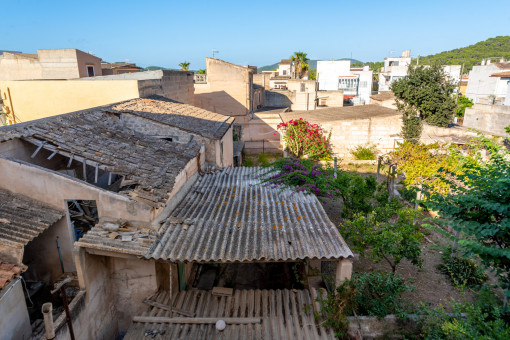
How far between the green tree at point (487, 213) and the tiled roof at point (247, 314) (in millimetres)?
3168

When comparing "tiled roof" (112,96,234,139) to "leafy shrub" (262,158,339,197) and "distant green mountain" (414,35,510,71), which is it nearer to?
"leafy shrub" (262,158,339,197)

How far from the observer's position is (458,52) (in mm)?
98688

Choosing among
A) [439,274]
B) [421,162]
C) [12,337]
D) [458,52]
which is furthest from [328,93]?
[458,52]

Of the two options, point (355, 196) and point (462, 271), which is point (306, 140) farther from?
point (462, 271)

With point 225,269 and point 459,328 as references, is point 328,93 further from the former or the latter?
point 459,328

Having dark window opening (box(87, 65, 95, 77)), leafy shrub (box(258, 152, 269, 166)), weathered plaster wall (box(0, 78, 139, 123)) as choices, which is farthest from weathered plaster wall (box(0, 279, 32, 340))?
dark window opening (box(87, 65, 95, 77))

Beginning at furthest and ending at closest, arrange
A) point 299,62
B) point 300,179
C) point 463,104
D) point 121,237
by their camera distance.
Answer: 1. point 299,62
2. point 463,104
3. point 300,179
4. point 121,237

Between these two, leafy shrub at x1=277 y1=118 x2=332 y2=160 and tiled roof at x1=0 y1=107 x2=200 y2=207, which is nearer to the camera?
tiled roof at x1=0 y1=107 x2=200 y2=207

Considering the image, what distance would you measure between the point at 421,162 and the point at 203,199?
9.79m

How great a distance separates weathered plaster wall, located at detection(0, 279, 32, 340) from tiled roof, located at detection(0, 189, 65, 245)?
2.78ft

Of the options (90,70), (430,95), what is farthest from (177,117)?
(430,95)

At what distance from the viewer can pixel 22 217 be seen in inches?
251

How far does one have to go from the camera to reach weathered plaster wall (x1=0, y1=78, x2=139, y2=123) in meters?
14.4

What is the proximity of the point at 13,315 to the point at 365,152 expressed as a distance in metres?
20.7
